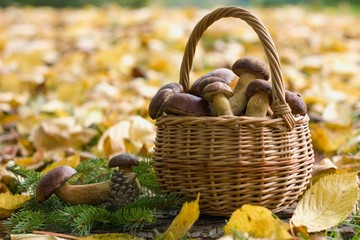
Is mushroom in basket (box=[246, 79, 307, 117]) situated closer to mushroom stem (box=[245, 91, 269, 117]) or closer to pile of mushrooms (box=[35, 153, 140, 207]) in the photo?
mushroom stem (box=[245, 91, 269, 117])

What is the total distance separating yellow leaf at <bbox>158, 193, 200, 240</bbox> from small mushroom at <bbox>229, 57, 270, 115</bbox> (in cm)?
36

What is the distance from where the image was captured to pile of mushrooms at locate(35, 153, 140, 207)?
5.39 feet

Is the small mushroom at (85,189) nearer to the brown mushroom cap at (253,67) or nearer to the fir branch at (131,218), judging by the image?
the fir branch at (131,218)

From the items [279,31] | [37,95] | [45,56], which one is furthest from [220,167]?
[279,31]

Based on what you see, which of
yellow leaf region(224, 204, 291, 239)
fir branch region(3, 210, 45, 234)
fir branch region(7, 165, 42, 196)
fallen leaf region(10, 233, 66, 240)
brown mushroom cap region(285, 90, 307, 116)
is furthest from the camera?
fir branch region(7, 165, 42, 196)

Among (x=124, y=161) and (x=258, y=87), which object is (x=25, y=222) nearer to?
(x=124, y=161)

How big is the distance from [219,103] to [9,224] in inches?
24.4

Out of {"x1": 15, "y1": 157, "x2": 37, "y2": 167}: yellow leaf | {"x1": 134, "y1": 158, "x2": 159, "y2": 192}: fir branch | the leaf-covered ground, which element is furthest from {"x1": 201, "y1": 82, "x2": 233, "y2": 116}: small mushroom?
{"x1": 15, "y1": 157, "x2": 37, "y2": 167}: yellow leaf

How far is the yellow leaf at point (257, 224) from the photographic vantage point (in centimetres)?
135

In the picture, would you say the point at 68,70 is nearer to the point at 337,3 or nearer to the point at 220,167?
the point at 220,167

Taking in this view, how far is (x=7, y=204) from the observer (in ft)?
5.70

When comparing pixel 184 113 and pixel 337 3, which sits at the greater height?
pixel 184 113

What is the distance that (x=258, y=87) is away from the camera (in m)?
1.63

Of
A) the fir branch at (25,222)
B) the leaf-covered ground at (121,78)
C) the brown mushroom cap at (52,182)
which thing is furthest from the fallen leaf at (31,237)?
the leaf-covered ground at (121,78)
